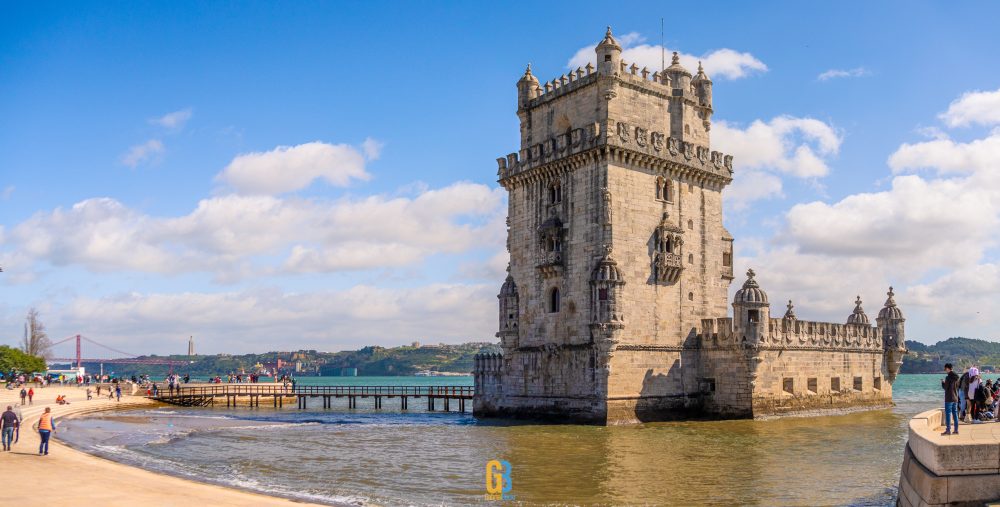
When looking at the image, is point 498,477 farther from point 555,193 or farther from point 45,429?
point 555,193

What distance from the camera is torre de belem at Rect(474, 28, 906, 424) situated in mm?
41781

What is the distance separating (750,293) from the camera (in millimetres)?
42781

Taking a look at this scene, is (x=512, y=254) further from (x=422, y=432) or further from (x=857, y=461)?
(x=857, y=461)

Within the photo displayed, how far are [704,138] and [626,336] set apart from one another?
13998mm

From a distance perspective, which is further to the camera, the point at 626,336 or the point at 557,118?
the point at 557,118

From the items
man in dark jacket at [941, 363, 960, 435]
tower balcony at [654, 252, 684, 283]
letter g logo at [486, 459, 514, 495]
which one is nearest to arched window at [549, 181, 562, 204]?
tower balcony at [654, 252, 684, 283]

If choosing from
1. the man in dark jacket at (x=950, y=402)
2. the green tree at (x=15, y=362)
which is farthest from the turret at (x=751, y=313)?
the green tree at (x=15, y=362)

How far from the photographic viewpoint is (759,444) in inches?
1328

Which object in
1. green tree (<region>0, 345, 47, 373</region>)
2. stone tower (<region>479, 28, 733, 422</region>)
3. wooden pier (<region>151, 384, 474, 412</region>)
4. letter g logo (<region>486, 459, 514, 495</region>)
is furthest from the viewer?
green tree (<region>0, 345, 47, 373</region>)

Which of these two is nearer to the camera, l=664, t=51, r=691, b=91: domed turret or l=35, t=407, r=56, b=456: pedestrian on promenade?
l=35, t=407, r=56, b=456: pedestrian on promenade

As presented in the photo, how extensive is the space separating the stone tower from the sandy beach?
22.2 metres

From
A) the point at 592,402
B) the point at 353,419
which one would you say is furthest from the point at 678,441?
the point at 353,419

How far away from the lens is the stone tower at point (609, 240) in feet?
136

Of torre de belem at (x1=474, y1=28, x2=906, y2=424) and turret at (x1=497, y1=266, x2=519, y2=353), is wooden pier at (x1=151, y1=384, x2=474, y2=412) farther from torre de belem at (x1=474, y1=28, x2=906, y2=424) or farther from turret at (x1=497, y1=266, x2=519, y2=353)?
torre de belem at (x1=474, y1=28, x2=906, y2=424)
